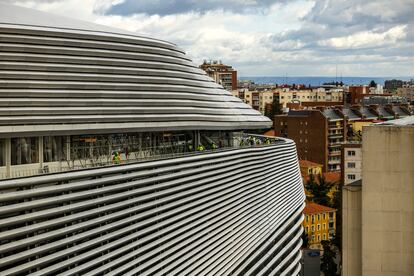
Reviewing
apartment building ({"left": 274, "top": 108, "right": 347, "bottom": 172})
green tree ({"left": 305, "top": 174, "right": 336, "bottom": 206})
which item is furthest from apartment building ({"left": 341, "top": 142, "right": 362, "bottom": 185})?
apartment building ({"left": 274, "top": 108, "right": 347, "bottom": 172})

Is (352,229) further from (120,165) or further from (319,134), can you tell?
(319,134)

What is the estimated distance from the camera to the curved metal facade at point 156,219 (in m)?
23.5

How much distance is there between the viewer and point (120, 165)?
29.4m

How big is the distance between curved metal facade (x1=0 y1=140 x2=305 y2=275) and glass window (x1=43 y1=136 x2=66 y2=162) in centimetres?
497

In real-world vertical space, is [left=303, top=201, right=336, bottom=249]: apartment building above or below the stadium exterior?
below

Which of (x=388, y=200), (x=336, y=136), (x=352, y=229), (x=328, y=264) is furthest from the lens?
(x=336, y=136)

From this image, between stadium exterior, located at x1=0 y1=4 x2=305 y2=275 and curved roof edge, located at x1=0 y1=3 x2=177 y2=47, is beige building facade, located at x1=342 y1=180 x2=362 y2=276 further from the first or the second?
curved roof edge, located at x1=0 y1=3 x2=177 y2=47

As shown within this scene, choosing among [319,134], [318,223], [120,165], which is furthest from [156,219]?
[319,134]

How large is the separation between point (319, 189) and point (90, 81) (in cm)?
6637

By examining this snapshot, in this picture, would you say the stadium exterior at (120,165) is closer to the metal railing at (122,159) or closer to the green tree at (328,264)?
the metal railing at (122,159)

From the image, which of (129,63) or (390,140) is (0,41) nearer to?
(129,63)

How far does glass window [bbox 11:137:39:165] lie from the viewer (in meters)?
30.4

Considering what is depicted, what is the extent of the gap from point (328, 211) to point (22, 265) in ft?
222

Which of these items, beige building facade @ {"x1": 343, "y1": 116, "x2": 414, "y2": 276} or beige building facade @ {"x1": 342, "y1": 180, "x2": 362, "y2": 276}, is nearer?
beige building facade @ {"x1": 343, "y1": 116, "x2": 414, "y2": 276}
